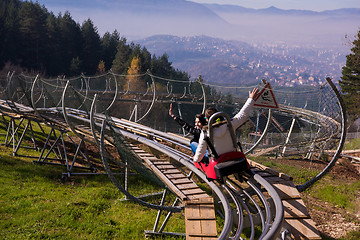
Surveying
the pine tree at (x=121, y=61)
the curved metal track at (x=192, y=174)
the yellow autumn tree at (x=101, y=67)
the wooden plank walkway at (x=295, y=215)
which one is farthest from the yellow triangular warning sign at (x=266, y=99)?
the yellow autumn tree at (x=101, y=67)

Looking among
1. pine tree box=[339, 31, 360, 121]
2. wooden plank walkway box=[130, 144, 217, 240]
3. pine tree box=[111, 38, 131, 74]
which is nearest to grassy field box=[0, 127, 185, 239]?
wooden plank walkway box=[130, 144, 217, 240]

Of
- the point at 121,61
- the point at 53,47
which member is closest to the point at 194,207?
the point at 53,47

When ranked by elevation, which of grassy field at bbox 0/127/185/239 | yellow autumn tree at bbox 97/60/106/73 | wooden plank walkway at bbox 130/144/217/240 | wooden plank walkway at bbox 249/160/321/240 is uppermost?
yellow autumn tree at bbox 97/60/106/73

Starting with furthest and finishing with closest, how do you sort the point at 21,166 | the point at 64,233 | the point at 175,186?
the point at 21,166, the point at 64,233, the point at 175,186

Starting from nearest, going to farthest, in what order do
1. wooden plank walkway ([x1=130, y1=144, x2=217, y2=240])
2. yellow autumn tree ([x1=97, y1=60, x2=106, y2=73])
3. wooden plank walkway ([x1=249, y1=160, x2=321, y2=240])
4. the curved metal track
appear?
the curved metal track, wooden plank walkway ([x1=249, y1=160, x2=321, y2=240]), wooden plank walkway ([x1=130, y1=144, x2=217, y2=240]), yellow autumn tree ([x1=97, y1=60, x2=106, y2=73])

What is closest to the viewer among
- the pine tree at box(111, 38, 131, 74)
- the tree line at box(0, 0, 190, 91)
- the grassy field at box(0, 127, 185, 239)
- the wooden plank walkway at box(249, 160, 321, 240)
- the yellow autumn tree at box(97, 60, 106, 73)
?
the wooden plank walkway at box(249, 160, 321, 240)

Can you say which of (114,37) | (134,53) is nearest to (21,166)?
(134,53)

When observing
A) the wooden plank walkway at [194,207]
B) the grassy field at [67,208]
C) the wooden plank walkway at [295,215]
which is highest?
the wooden plank walkway at [295,215]

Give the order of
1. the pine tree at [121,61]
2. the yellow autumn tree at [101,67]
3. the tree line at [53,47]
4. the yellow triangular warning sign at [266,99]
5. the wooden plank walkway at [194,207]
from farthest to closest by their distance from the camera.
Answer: the pine tree at [121,61], the yellow autumn tree at [101,67], the tree line at [53,47], the yellow triangular warning sign at [266,99], the wooden plank walkway at [194,207]

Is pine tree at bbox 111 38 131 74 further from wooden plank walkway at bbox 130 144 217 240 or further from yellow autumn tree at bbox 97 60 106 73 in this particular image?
wooden plank walkway at bbox 130 144 217 240

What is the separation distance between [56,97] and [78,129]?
6.86 feet

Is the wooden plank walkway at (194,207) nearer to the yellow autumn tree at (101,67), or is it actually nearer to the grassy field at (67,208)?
the grassy field at (67,208)

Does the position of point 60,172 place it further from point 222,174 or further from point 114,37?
point 114,37

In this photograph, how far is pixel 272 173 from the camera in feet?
18.2
